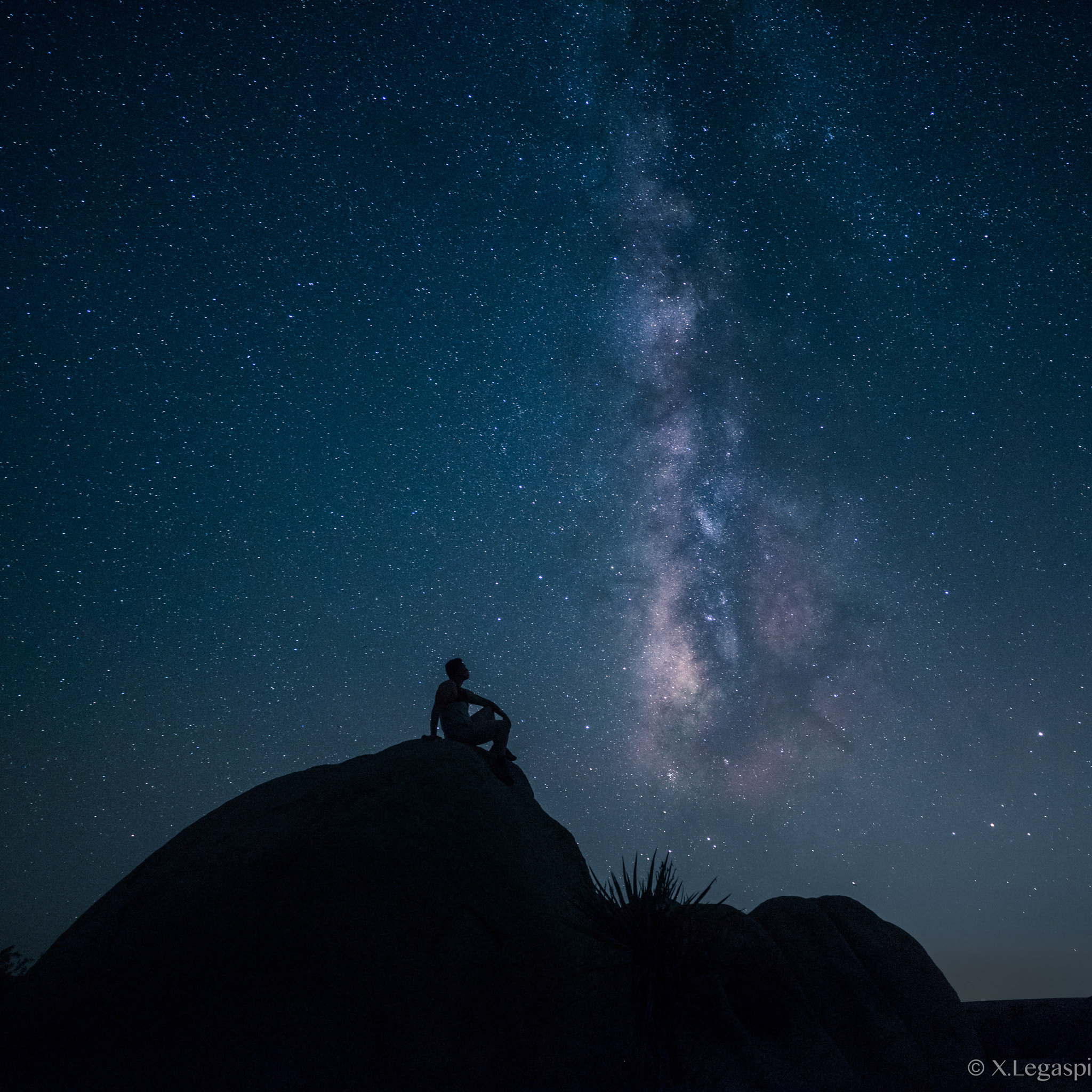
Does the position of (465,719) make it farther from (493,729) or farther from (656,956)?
(656,956)

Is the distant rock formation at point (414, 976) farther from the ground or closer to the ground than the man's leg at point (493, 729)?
closer to the ground

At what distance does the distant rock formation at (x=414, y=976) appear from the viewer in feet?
21.0

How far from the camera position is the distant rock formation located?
6387 mm

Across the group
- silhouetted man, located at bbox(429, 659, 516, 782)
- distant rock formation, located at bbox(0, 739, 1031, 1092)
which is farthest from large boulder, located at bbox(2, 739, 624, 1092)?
silhouetted man, located at bbox(429, 659, 516, 782)

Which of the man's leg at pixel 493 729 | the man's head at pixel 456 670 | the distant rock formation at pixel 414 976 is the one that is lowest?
the distant rock formation at pixel 414 976

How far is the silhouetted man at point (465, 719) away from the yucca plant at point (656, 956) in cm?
263

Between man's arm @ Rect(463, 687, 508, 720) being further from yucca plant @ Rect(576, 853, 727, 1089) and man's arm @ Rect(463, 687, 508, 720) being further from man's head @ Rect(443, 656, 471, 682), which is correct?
yucca plant @ Rect(576, 853, 727, 1089)

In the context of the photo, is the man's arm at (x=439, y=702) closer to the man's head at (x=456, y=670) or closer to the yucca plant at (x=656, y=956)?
the man's head at (x=456, y=670)

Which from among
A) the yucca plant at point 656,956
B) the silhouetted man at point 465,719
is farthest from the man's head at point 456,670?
the yucca plant at point 656,956

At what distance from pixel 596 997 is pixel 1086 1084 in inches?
274

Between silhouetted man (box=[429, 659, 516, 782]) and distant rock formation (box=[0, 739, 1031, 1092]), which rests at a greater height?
silhouetted man (box=[429, 659, 516, 782])

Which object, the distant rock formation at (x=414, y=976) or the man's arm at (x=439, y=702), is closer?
the distant rock formation at (x=414, y=976)

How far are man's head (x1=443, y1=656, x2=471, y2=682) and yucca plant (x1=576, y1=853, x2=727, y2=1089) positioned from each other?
11.9 ft

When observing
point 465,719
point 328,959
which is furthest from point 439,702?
point 328,959
